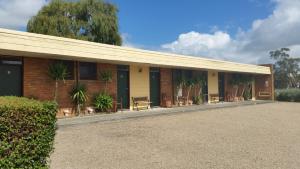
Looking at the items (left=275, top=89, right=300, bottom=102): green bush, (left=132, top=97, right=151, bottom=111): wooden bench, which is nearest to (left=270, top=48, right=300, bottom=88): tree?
(left=275, top=89, right=300, bottom=102): green bush

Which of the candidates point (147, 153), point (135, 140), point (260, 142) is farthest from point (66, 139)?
point (260, 142)

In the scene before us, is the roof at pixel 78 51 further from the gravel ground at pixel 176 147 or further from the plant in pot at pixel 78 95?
the gravel ground at pixel 176 147

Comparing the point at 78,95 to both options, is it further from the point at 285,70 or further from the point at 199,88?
the point at 285,70

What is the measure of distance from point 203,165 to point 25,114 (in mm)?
3183

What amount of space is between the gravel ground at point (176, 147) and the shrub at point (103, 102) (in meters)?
3.88

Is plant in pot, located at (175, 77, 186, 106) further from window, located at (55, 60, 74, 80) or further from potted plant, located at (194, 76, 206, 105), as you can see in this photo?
window, located at (55, 60, 74, 80)

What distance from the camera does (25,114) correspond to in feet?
11.6

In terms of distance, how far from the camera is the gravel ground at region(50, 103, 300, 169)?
211 inches

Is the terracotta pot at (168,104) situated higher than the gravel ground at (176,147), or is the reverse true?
the terracotta pot at (168,104)

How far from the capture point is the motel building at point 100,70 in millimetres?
10834

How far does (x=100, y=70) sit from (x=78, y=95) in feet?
6.16

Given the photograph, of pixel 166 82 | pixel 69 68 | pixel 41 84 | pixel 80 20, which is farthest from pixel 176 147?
pixel 80 20

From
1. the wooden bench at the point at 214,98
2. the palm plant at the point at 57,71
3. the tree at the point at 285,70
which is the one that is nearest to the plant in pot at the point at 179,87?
the wooden bench at the point at 214,98

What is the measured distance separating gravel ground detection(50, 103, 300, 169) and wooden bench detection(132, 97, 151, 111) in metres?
6.26
